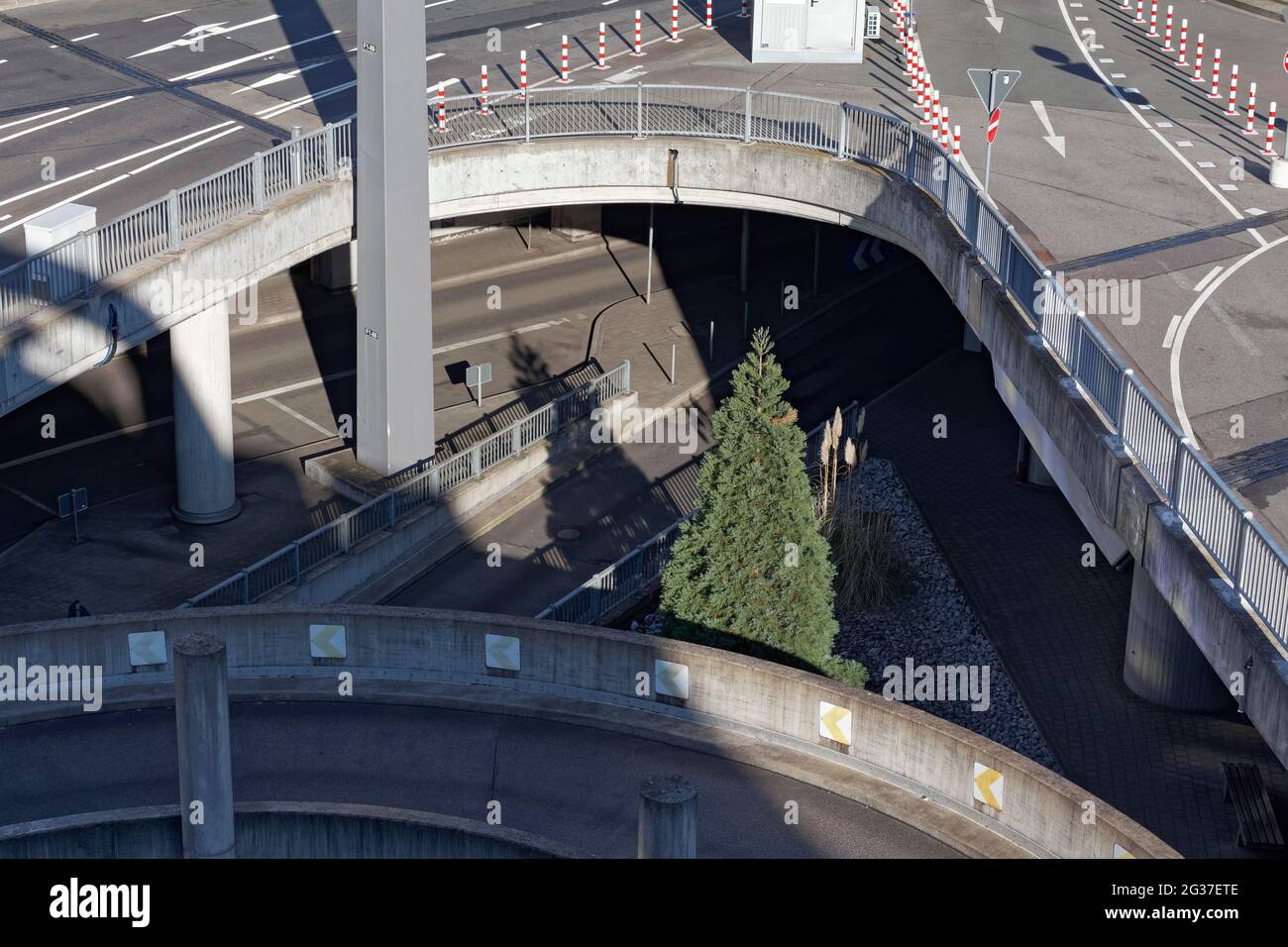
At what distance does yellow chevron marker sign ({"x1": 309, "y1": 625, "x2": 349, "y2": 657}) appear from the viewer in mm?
22188

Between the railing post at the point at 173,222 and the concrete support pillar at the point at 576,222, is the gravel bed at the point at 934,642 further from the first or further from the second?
the concrete support pillar at the point at 576,222

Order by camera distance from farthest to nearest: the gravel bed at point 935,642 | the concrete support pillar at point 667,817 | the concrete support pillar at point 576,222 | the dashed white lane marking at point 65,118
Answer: the concrete support pillar at point 576,222 < the dashed white lane marking at point 65,118 < the gravel bed at point 935,642 < the concrete support pillar at point 667,817

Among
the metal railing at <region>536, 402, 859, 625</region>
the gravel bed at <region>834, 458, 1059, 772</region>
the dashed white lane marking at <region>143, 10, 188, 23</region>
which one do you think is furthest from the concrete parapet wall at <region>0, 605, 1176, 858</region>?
the dashed white lane marking at <region>143, 10, 188, 23</region>

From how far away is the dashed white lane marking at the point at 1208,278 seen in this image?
1031 inches

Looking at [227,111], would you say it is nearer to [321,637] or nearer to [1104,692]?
[321,637]

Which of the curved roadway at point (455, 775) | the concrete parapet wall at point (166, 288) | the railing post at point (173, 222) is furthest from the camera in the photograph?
the railing post at point (173, 222)

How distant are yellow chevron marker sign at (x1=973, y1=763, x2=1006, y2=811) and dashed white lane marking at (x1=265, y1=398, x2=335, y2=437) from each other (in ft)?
56.3

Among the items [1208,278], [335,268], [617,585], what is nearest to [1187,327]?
[1208,278]

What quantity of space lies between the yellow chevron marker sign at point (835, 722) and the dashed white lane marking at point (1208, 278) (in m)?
9.09

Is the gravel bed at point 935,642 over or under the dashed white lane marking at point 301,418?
under

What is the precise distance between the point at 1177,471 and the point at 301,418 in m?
18.9

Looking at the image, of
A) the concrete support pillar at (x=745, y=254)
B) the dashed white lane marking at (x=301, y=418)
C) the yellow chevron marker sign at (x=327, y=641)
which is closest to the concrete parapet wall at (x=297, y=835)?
the yellow chevron marker sign at (x=327, y=641)

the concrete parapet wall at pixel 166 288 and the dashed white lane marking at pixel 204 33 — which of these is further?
the dashed white lane marking at pixel 204 33

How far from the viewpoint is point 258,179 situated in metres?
28.8
